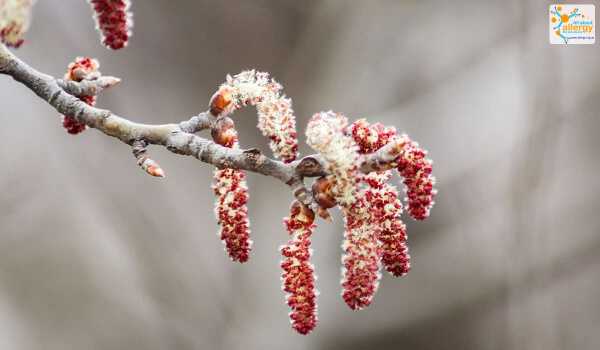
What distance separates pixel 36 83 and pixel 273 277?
31.7 inches

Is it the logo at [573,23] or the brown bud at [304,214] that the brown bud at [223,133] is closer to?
the brown bud at [304,214]

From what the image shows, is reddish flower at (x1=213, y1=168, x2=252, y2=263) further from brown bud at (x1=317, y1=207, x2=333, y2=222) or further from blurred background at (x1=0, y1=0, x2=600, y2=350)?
blurred background at (x1=0, y1=0, x2=600, y2=350)

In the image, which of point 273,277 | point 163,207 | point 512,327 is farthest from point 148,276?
point 512,327

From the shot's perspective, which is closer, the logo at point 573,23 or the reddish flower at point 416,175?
the reddish flower at point 416,175

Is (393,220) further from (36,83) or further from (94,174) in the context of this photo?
(94,174)

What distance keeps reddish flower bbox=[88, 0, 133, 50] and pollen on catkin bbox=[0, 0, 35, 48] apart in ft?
0.14

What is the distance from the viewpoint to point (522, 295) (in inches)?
43.8

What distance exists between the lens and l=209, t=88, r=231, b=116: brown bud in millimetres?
347

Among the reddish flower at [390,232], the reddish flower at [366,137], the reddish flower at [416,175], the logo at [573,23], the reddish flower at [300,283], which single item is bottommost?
the reddish flower at [300,283]

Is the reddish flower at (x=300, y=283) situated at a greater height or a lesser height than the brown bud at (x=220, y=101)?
lesser

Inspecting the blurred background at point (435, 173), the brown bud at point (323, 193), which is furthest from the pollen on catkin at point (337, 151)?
the blurred background at point (435, 173)

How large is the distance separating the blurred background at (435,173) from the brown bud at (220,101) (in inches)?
24.5

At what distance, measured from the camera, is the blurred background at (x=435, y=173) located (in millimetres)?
991

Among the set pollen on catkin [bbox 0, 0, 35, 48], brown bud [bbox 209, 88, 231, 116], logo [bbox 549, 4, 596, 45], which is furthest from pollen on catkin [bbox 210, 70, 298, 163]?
logo [bbox 549, 4, 596, 45]
